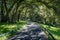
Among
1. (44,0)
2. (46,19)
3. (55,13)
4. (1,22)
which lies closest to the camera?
(1,22)

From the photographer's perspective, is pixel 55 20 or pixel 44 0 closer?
pixel 44 0

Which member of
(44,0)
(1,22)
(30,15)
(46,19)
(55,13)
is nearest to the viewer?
(1,22)

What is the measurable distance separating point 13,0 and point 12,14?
6.80ft

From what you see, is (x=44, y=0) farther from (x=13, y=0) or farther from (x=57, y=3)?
(x=13, y=0)

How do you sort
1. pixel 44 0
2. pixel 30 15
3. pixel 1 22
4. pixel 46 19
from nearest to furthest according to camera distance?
pixel 1 22 < pixel 44 0 < pixel 46 19 < pixel 30 15

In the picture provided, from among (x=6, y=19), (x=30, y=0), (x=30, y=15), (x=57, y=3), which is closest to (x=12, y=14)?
(x=6, y=19)

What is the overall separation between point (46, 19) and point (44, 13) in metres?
1.41

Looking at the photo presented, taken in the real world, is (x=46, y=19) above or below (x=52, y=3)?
below

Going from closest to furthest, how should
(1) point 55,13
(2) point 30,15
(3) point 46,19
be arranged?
1. (1) point 55,13
2. (3) point 46,19
3. (2) point 30,15

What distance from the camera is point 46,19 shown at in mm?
33750

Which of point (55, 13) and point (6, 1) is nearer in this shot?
point (6, 1)

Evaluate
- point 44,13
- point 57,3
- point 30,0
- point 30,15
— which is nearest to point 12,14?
point 30,0

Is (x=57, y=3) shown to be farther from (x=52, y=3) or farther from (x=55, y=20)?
(x=55, y=20)

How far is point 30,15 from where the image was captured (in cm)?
A: 4581
